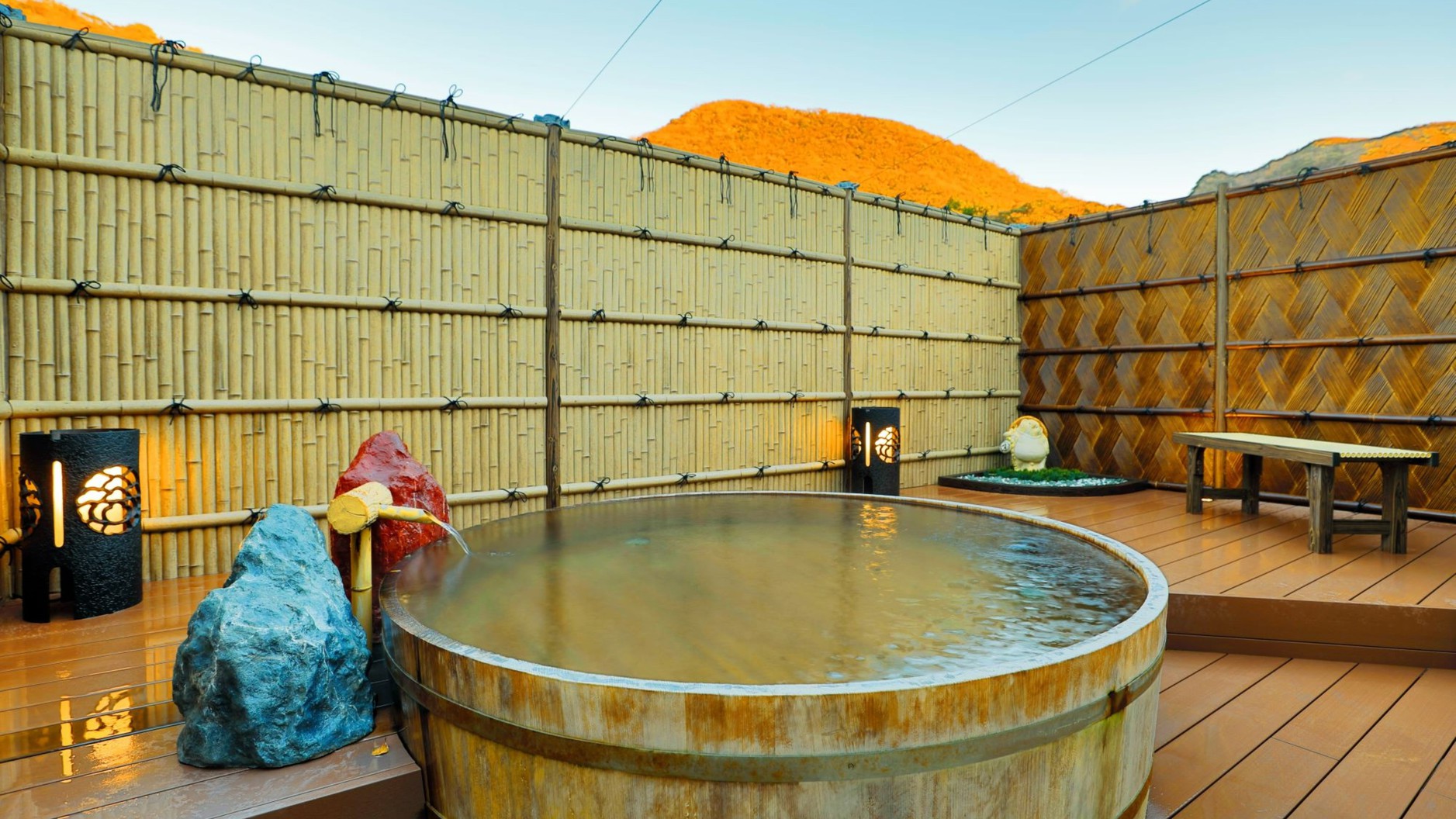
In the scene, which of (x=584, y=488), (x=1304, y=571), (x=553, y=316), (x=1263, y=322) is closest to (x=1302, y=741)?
(x=1304, y=571)

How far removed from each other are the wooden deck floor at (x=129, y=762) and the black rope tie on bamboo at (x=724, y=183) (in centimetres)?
389

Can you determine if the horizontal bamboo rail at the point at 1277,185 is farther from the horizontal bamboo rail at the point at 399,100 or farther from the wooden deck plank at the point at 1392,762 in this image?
the wooden deck plank at the point at 1392,762

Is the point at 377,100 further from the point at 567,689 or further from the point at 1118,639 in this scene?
the point at 1118,639

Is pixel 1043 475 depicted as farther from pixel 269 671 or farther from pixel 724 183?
pixel 269 671

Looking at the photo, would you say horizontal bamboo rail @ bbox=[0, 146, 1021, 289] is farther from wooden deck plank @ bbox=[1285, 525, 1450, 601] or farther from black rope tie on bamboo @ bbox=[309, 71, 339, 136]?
wooden deck plank @ bbox=[1285, 525, 1450, 601]

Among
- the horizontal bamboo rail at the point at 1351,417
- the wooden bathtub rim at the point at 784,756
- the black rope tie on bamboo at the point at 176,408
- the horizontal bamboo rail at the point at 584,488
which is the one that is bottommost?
the wooden bathtub rim at the point at 784,756

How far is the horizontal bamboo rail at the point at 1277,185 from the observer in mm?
4230

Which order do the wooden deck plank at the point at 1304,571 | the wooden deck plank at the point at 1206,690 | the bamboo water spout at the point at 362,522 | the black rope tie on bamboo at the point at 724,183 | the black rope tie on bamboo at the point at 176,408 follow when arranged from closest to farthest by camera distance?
the bamboo water spout at the point at 362,522, the wooden deck plank at the point at 1206,690, the wooden deck plank at the point at 1304,571, the black rope tie on bamboo at the point at 176,408, the black rope tie on bamboo at the point at 724,183

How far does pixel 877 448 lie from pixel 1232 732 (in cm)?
326

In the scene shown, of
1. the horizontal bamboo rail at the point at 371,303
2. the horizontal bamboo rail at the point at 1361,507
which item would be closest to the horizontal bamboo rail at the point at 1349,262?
the horizontal bamboo rail at the point at 1361,507

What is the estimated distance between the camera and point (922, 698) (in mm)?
1151

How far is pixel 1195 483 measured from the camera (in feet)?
15.1

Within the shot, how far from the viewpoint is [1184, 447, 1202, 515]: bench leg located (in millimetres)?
4609

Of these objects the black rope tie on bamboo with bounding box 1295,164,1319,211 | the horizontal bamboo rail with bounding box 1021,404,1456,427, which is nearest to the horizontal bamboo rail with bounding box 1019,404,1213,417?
the horizontal bamboo rail with bounding box 1021,404,1456,427
